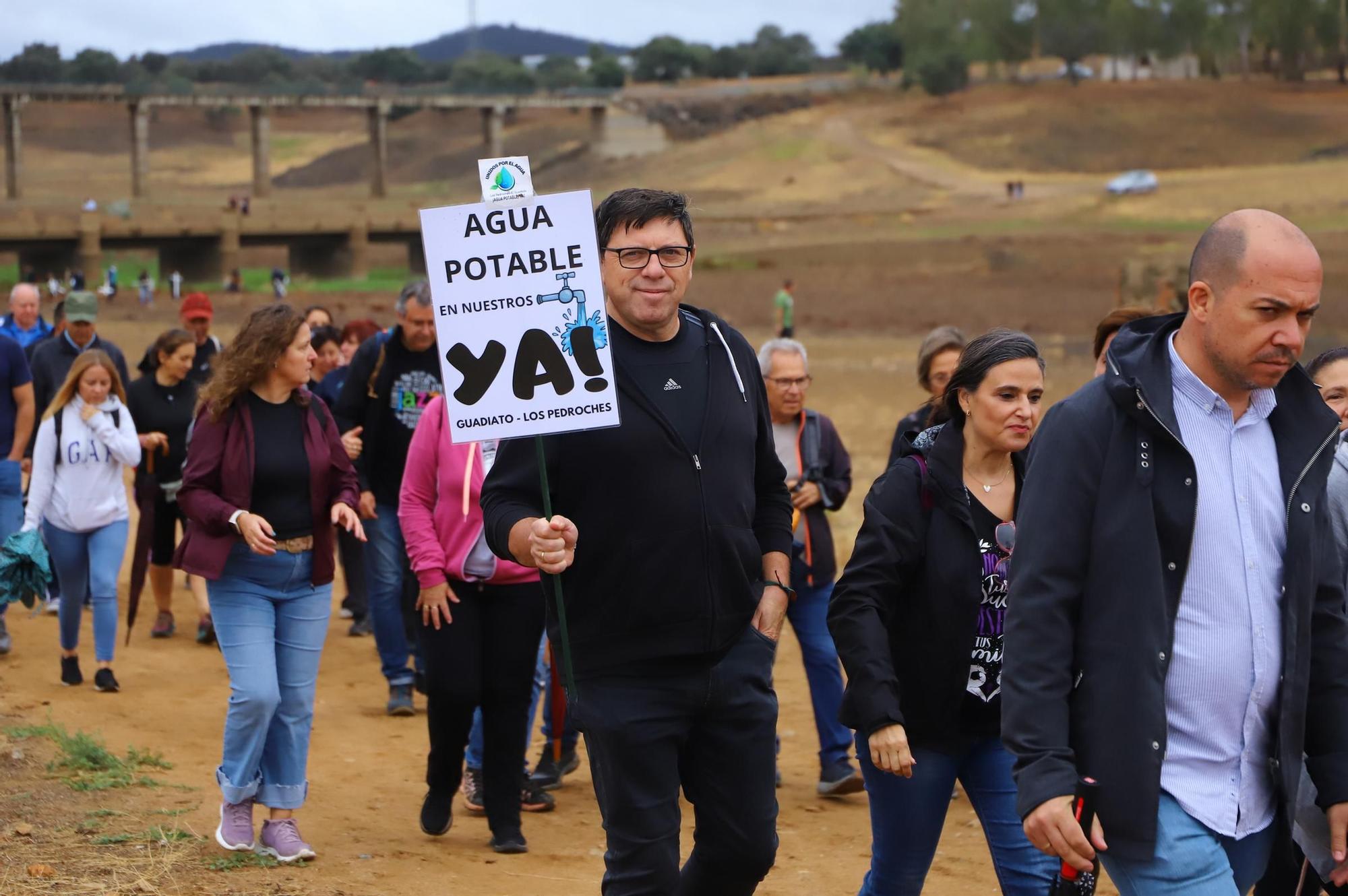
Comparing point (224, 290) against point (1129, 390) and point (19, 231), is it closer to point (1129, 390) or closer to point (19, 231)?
point (19, 231)

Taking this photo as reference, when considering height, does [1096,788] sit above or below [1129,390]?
below

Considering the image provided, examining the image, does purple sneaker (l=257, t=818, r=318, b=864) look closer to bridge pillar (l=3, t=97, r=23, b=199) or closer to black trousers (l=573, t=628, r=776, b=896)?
black trousers (l=573, t=628, r=776, b=896)

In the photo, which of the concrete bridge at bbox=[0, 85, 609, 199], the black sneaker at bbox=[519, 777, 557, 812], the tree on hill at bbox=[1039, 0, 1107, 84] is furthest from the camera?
the tree on hill at bbox=[1039, 0, 1107, 84]

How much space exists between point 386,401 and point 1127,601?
6.12 meters

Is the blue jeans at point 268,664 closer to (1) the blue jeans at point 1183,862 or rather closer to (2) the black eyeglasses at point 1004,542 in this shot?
(2) the black eyeglasses at point 1004,542

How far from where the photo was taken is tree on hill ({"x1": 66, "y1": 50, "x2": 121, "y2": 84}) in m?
111

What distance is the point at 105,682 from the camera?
9.61 m

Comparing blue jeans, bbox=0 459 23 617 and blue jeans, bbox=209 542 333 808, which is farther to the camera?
blue jeans, bbox=0 459 23 617

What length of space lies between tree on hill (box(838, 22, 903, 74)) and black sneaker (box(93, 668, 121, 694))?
127 meters

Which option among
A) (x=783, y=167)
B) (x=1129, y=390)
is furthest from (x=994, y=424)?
(x=783, y=167)

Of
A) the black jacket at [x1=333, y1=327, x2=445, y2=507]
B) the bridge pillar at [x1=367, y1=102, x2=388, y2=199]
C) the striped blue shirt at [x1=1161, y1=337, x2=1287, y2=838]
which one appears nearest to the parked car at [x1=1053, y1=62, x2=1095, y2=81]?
the bridge pillar at [x1=367, y1=102, x2=388, y2=199]

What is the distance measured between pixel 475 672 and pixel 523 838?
0.79 metres

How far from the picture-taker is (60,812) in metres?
7.09

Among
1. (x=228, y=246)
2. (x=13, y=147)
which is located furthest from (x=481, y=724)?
(x=13, y=147)
